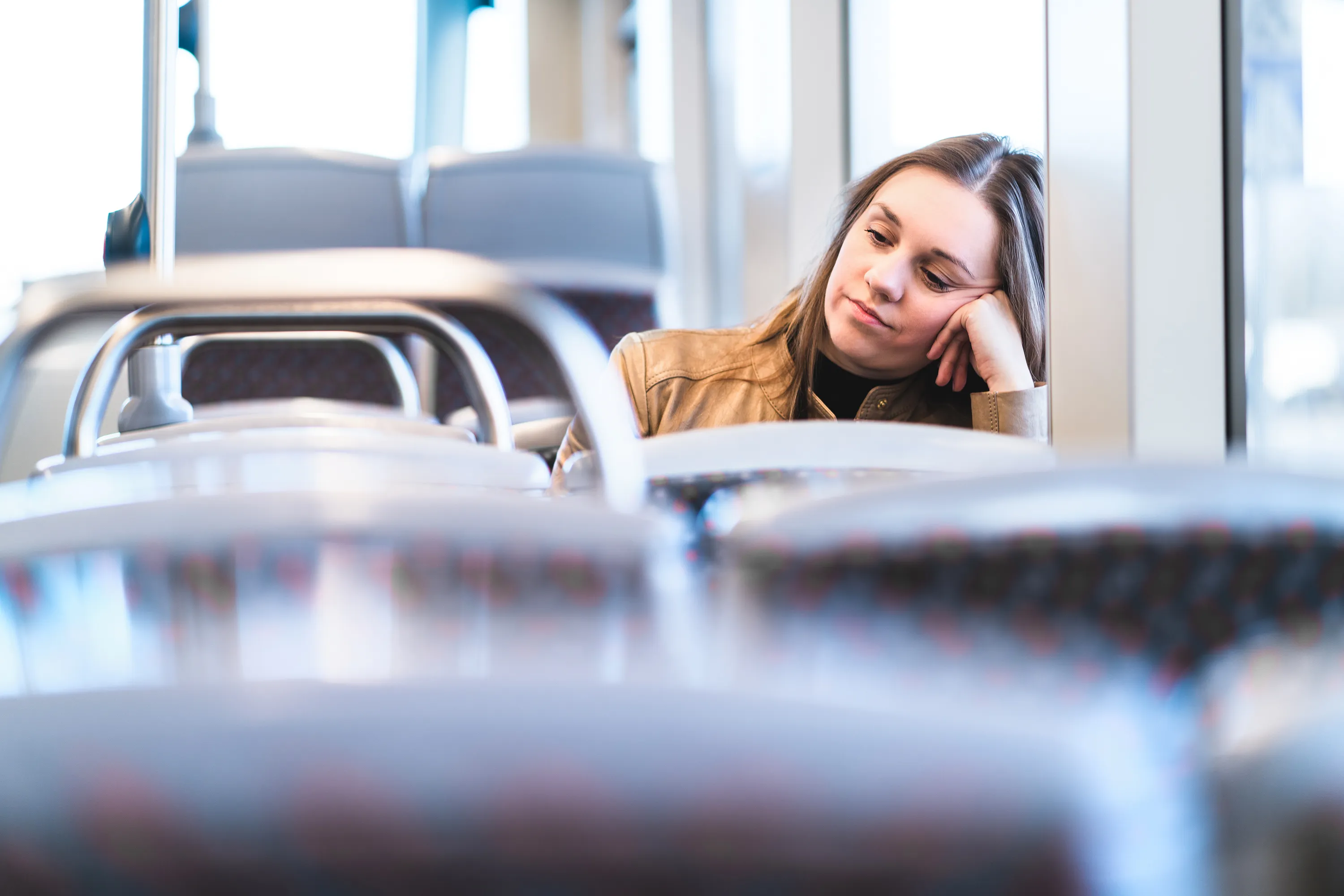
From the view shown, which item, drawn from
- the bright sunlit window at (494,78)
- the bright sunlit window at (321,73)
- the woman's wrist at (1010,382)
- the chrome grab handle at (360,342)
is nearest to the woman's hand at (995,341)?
the woman's wrist at (1010,382)

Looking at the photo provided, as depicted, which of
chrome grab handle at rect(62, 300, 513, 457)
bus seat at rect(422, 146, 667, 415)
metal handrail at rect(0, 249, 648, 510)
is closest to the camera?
metal handrail at rect(0, 249, 648, 510)

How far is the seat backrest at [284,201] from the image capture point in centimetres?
254

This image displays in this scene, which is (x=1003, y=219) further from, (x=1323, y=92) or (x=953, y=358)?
(x=1323, y=92)

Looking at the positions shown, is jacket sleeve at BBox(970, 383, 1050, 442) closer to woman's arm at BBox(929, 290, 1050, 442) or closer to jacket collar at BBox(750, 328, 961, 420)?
woman's arm at BBox(929, 290, 1050, 442)

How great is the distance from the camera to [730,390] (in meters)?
1.48

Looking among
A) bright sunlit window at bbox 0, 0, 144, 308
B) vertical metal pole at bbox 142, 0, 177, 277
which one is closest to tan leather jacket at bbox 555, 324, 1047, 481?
vertical metal pole at bbox 142, 0, 177, 277

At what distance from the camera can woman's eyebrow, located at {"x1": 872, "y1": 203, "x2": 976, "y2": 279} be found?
142 cm

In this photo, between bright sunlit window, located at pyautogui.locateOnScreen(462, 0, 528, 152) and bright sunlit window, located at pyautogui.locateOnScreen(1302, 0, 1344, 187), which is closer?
bright sunlit window, located at pyautogui.locateOnScreen(1302, 0, 1344, 187)

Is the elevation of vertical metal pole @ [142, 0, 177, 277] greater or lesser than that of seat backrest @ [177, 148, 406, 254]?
lesser

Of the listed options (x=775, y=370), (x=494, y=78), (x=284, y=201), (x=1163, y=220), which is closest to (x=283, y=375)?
(x=284, y=201)

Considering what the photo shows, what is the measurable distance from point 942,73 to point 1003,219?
784 mm

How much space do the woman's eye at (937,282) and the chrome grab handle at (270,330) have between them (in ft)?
1.75

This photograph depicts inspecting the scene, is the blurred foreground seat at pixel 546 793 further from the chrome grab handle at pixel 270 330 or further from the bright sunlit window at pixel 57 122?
the bright sunlit window at pixel 57 122

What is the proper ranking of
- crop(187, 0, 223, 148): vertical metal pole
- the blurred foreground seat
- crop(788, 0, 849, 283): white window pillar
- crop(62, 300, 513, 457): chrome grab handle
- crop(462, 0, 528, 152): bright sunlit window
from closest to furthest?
1. the blurred foreground seat
2. crop(62, 300, 513, 457): chrome grab handle
3. crop(187, 0, 223, 148): vertical metal pole
4. crop(788, 0, 849, 283): white window pillar
5. crop(462, 0, 528, 152): bright sunlit window
